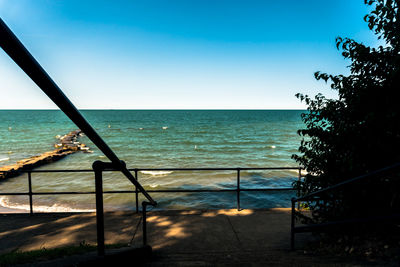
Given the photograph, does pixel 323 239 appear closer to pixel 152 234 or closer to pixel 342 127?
pixel 342 127

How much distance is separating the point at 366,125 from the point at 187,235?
3370 mm

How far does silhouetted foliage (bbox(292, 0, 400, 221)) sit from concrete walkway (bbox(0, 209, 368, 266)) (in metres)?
1.13

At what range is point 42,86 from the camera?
1136mm

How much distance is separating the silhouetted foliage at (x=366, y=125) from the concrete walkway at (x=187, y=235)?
1129 millimetres

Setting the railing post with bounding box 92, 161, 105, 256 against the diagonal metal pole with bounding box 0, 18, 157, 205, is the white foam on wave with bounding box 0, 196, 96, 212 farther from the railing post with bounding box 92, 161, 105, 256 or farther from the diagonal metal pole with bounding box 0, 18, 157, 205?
the diagonal metal pole with bounding box 0, 18, 157, 205

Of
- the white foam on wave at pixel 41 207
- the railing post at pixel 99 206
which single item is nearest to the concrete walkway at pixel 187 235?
the railing post at pixel 99 206

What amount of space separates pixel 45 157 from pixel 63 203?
13155 mm

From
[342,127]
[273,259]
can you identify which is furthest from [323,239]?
[342,127]

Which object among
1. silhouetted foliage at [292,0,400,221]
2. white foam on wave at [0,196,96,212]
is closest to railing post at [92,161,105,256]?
silhouetted foliage at [292,0,400,221]

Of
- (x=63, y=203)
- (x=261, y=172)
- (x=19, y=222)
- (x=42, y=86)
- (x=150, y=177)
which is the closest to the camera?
(x=42, y=86)

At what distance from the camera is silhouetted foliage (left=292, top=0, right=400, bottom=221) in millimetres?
3135

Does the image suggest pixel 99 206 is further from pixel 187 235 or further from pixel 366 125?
pixel 366 125

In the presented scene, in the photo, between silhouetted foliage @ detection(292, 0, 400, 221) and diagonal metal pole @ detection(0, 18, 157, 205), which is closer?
diagonal metal pole @ detection(0, 18, 157, 205)

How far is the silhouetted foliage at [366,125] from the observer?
313cm
